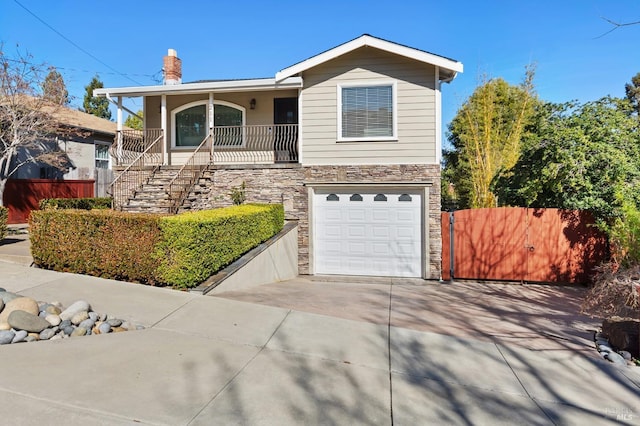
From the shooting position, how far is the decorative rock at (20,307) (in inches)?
168

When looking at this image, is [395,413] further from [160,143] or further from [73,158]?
[73,158]

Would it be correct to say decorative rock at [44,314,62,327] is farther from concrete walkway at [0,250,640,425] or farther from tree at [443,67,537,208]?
tree at [443,67,537,208]

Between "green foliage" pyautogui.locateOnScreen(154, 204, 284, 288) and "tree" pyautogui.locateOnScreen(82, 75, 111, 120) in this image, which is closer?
"green foliage" pyautogui.locateOnScreen(154, 204, 284, 288)

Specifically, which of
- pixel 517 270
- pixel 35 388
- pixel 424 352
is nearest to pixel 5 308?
pixel 35 388

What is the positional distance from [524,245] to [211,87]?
9792 millimetres

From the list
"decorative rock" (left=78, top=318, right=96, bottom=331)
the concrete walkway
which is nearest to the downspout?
the concrete walkway

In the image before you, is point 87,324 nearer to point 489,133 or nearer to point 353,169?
point 353,169

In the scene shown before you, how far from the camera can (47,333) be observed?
412 centimetres

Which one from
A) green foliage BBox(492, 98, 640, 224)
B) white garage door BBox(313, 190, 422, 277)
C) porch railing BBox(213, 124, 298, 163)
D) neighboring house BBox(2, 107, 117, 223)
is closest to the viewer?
green foliage BBox(492, 98, 640, 224)

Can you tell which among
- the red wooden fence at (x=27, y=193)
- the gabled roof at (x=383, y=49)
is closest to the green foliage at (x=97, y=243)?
the gabled roof at (x=383, y=49)

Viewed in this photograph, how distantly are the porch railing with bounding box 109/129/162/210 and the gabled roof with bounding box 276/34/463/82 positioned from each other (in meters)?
4.83

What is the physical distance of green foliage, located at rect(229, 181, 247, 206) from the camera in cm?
1088

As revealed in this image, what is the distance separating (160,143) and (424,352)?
1115 cm

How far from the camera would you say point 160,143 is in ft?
41.2
